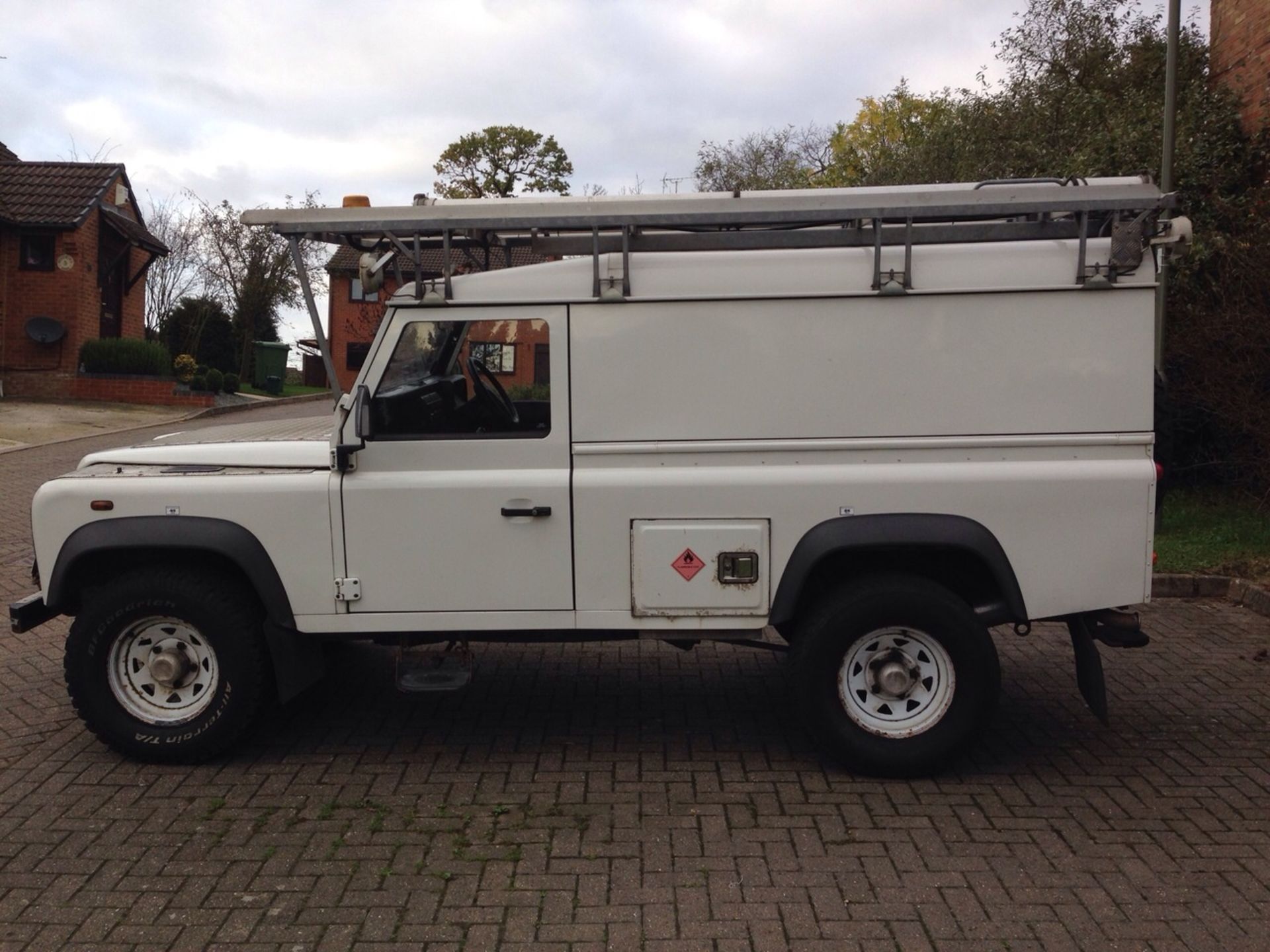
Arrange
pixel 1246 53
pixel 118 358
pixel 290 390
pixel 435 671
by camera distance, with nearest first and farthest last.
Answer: pixel 435 671, pixel 1246 53, pixel 118 358, pixel 290 390

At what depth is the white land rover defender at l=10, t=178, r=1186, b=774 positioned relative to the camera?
180 inches

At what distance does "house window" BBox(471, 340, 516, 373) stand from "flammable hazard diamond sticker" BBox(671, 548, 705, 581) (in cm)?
109

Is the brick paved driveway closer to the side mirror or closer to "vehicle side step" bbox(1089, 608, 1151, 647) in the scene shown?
"vehicle side step" bbox(1089, 608, 1151, 647)

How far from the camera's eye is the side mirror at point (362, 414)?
462 cm

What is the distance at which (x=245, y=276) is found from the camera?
3744 centimetres

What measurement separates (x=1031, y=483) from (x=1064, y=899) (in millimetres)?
1620

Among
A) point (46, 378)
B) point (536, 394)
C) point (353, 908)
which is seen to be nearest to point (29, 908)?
point (353, 908)

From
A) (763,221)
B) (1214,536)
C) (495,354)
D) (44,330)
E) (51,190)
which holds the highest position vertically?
(51,190)

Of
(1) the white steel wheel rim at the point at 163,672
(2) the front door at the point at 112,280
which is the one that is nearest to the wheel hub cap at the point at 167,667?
(1) the white steel wheel rim at the point at 163,672

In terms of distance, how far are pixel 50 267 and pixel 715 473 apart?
81.3 feet

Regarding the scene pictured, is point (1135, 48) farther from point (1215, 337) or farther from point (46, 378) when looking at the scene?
point (46, 378)

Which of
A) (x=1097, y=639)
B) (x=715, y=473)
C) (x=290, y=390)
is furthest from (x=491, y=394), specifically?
(x=290, y=390)

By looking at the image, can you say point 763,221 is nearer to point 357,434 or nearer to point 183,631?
Answer: point 357,434

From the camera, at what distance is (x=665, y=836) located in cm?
426
